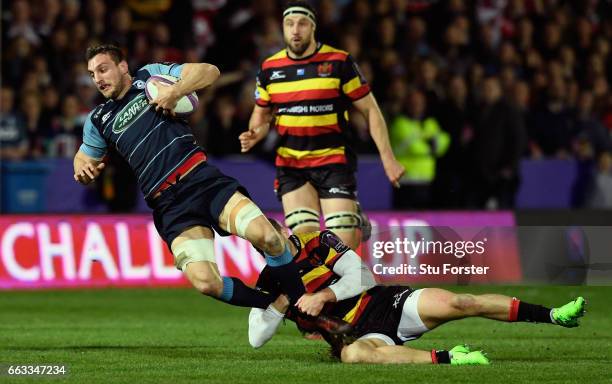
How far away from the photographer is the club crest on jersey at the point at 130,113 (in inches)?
403

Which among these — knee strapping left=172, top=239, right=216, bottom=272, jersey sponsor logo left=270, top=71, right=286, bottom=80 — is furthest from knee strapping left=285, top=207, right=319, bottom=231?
knee strapping left=172, top=239, right=216, bottom=272

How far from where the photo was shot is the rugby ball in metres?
10.1

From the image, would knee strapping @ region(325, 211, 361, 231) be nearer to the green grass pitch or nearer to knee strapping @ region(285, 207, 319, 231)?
knee strapping @ region(285, 207, 319, 231)

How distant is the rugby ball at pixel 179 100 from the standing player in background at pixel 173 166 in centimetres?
7

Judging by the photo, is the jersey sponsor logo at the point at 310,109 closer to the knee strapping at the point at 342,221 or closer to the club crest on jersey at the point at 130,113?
the knee strapping at the point at 342,221

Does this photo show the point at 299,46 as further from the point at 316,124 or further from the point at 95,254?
the point at 95,254

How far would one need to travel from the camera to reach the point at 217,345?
11195mm

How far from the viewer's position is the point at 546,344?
11.1 meters

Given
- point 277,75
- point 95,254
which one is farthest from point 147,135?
point 95,254

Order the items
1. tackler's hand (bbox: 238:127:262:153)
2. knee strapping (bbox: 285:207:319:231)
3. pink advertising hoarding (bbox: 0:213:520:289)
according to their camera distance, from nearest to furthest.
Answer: tackler's hand (bbox: 238:127:262:153) < knee strapping (bbox: 285:207:319:231) < pink advertising hoarding (bbox: 0:213:520:289)

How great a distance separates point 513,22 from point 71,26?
7029 millimetres

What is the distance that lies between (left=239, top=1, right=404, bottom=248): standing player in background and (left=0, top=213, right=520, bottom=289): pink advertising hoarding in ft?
13.6

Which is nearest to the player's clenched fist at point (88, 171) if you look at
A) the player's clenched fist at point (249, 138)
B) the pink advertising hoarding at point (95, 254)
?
the player's clenched fist at point (249, 138)

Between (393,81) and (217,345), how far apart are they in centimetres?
847
